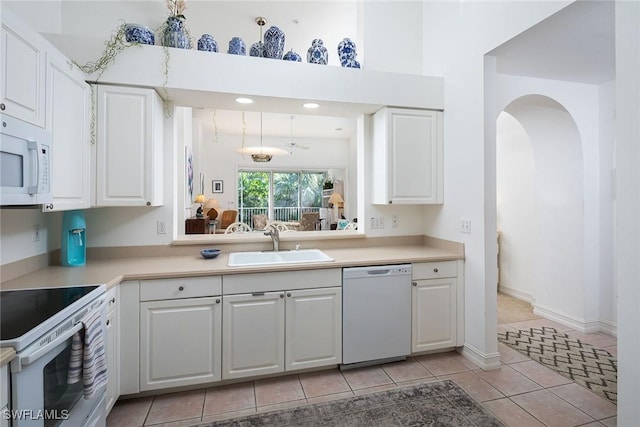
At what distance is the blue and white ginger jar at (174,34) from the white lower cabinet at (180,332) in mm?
1718

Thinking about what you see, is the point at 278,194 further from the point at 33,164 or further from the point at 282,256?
the point at 33,164

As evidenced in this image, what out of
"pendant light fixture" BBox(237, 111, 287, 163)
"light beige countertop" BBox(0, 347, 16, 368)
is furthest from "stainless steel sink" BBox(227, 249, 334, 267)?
"pendant light fixture" BBox(237, 111, 287, 163)

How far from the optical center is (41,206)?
160cm

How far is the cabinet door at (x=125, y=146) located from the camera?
215 centimetres

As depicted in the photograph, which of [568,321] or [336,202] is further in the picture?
[336,202]

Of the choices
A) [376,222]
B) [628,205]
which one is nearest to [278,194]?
[376,222]

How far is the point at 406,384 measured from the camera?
221 cm

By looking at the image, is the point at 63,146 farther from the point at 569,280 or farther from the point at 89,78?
the point at 569,280

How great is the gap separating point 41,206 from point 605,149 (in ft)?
14.3

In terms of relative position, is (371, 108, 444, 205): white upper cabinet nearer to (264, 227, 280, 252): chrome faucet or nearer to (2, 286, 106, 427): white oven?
(264, 227, 280, 252): chrome faucet

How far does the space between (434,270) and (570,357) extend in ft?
4.29

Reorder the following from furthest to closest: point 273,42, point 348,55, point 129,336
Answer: point 348,55
point 273,42
point 129,336

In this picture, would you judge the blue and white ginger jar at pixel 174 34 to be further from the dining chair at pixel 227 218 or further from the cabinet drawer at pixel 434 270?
the dining chair at pixel 227 218

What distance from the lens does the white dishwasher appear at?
2324 mm
